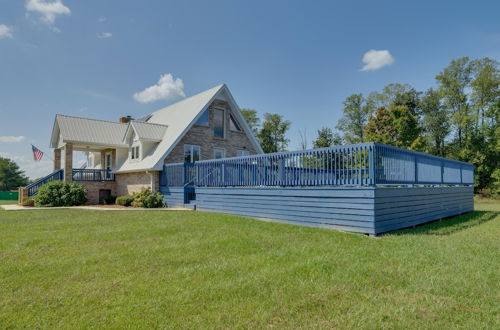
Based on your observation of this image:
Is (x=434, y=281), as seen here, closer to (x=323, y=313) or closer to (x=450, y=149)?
(x=323, y=313)

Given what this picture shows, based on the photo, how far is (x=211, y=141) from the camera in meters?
18.8

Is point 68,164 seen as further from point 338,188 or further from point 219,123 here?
point 338,188

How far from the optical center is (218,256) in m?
5.32

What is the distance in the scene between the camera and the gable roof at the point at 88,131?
18.5 m

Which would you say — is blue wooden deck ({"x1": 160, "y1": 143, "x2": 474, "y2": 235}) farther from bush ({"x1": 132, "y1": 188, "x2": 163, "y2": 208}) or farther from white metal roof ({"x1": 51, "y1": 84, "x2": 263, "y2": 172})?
white metal roof ({"x1": 51, "y1": 84, "x2": 263, "y2": 172})

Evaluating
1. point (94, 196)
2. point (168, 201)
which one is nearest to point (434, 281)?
point (168, 201)

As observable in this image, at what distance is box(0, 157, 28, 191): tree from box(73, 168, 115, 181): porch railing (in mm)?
53713

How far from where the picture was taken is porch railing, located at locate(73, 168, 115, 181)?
19.3m

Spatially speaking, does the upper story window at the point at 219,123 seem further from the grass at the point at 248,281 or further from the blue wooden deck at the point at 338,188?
the grass at the point at 248,281

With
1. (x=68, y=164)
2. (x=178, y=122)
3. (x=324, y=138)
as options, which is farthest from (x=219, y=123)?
(x=324, y=138)

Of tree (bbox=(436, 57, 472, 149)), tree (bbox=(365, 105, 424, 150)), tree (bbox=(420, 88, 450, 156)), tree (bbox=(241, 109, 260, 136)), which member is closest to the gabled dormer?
tree (bbox=(365, 105, 424, 150))

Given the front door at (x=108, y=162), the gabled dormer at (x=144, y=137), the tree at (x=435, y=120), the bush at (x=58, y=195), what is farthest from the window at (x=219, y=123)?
the tree at (x=435, y=120)

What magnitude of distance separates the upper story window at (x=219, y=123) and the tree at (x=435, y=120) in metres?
25.2

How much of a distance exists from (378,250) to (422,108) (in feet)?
113
